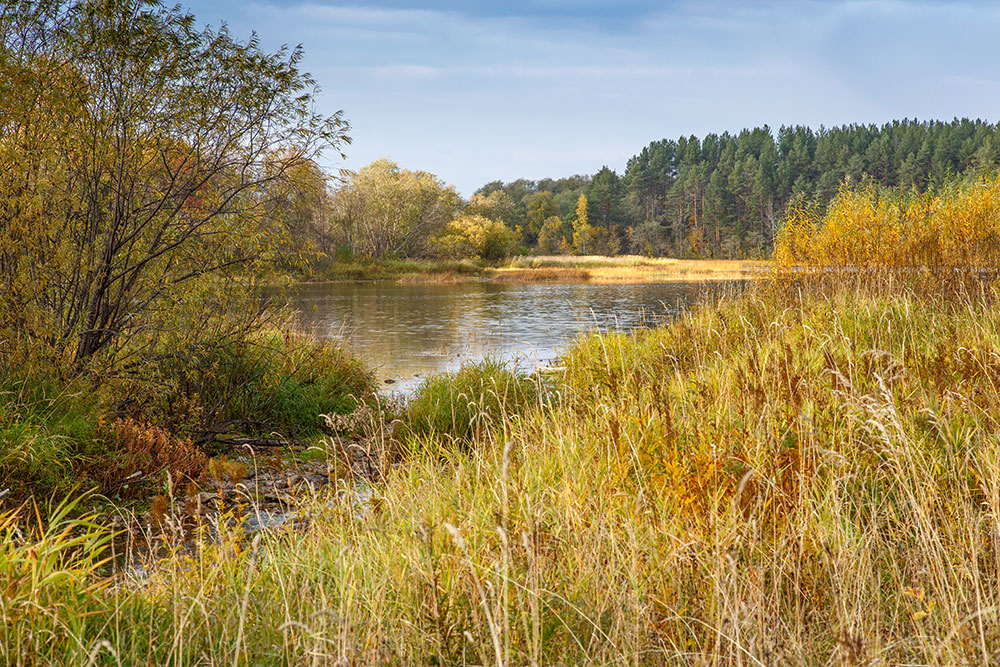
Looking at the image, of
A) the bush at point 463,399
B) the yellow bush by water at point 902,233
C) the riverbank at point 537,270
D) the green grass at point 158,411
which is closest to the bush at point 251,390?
the green grass at point 158,411

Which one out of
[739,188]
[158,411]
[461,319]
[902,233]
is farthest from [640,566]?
[739,188]

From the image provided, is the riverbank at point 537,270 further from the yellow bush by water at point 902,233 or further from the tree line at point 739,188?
the yellow bush by water at point 902,233

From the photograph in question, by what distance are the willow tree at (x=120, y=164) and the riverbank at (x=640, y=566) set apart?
3.26 meters

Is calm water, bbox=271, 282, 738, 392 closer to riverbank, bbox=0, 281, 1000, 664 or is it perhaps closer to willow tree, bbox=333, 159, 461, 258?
riverbank, bbox=0, 281, 1000, 664

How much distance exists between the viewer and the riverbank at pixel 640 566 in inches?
75.5

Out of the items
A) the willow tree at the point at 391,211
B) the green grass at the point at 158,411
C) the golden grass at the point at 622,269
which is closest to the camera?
the green grass at the point at 158,411

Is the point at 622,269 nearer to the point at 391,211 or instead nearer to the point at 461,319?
the point at 391,211

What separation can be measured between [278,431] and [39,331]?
2826 millimetres

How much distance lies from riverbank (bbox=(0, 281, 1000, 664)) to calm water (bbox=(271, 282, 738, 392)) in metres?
2.14

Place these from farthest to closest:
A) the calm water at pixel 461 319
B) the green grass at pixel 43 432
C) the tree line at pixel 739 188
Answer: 1. the tree line at pixel 739 188
2. the calm water at pixel 461 319
3. the green grass at pixel 43 432

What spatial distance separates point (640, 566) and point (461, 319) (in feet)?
56.4

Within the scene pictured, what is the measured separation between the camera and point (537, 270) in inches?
1811

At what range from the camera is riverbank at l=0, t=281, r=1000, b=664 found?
6.30 feet

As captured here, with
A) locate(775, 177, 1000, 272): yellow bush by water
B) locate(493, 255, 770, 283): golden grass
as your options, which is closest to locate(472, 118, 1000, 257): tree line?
locate(493, 255, 770, 283): golden grass
